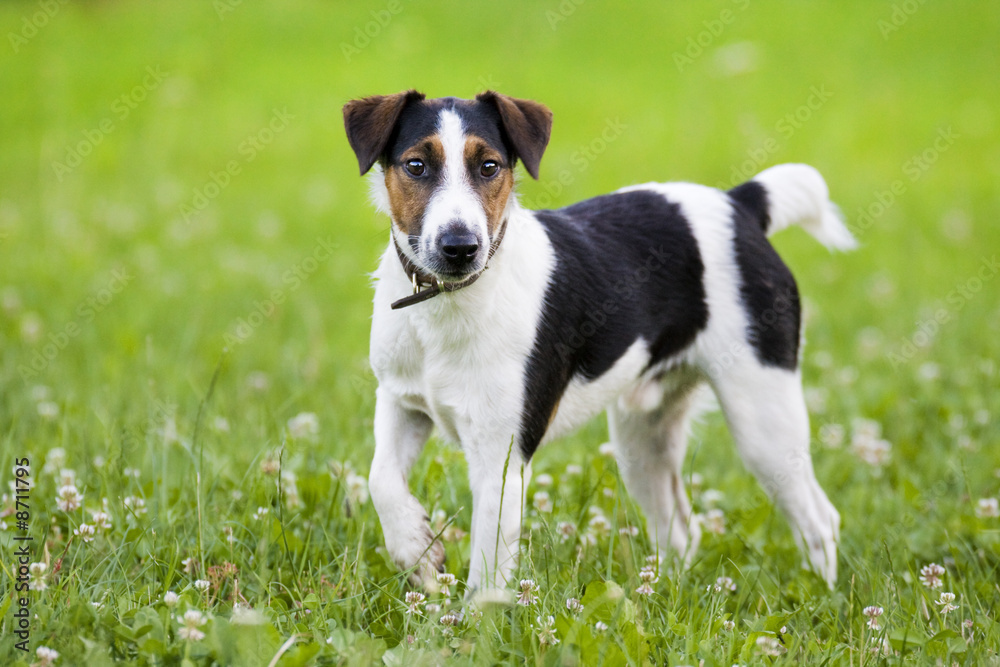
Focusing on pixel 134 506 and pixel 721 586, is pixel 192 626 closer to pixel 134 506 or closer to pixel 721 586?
pixel 134 506

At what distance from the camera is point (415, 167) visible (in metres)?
3.27

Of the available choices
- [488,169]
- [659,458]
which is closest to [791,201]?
[659,458]

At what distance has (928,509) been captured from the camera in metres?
4.40

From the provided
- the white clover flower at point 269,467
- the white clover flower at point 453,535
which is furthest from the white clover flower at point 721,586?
the white clover flower at point 269,467

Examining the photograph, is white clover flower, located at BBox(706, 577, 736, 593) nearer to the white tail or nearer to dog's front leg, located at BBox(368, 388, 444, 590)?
dog's front leg, located at BBox(368, 388, 444, 590)

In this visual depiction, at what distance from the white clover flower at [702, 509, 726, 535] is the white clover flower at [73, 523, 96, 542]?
2.42m

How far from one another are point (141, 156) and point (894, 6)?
42.5 feet

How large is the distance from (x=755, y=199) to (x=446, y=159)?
167 centimetres

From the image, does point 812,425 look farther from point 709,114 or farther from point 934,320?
point 709,114

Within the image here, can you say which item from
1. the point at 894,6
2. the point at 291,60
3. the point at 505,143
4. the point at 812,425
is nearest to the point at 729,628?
the point at 505,143

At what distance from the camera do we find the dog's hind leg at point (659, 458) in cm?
440

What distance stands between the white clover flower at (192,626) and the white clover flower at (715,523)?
228 cm

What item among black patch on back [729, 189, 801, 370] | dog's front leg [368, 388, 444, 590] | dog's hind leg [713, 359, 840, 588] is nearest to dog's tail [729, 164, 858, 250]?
black patch on back [729, 189, 801, 370]

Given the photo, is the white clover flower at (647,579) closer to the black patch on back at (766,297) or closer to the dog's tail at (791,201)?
the black patch on back at (766,297)
